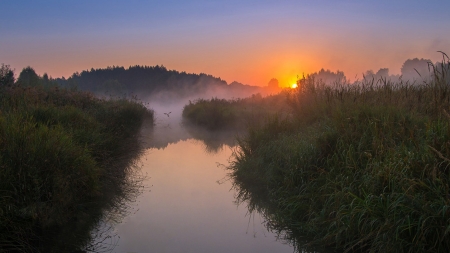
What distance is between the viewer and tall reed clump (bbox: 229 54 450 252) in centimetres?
319

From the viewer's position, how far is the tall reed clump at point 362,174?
319cm

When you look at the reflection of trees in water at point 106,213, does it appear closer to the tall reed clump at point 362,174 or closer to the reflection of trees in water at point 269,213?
the reflection of trees in water at point 269,213

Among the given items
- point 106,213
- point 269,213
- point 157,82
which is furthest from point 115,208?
point 157,82

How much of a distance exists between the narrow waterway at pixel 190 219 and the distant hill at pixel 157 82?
69333mm

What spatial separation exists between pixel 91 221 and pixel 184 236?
141 centimetres

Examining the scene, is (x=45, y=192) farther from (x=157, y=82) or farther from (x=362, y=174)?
(x=157, y=82)

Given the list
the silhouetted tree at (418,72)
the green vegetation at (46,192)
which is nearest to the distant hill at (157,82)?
the silhouetted tree at (418,72)

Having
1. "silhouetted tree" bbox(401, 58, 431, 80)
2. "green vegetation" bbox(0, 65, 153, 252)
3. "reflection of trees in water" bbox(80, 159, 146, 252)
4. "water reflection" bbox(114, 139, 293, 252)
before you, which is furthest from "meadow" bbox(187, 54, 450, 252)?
"green vegetation" bbox(0, 65, 153, 252)

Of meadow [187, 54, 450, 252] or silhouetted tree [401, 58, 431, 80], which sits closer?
meadow [187, 54, 450, 252]

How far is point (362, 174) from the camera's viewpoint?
4438mm

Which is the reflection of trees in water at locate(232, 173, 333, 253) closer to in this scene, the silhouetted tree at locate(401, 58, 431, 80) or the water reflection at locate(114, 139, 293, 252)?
the water reflection at locate(114, 139, 293, 252)

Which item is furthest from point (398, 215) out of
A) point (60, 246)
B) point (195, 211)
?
point (60, 246)

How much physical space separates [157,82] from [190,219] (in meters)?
83.8

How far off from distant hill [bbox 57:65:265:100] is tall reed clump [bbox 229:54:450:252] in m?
70.3
